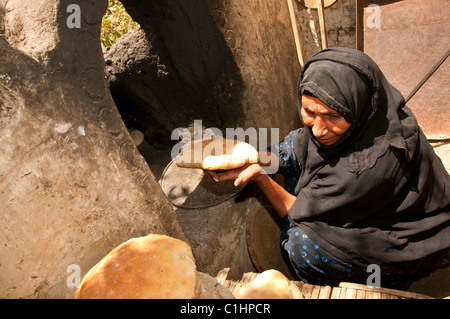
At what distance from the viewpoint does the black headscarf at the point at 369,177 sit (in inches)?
71.6

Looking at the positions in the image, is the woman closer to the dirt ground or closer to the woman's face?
the woman's face

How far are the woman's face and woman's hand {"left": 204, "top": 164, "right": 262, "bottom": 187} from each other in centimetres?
53

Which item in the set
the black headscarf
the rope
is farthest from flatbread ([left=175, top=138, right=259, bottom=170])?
the rope

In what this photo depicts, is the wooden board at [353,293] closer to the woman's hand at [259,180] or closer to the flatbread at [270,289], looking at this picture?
the flatbread at [270,289]

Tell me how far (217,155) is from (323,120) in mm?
782

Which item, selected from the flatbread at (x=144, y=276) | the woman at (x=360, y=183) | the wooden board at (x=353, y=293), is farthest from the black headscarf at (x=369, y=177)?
the flatbread at (x=144, y=276)

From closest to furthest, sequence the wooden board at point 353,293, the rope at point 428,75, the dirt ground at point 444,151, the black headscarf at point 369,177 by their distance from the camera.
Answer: the wooden board at point 353,293, the black headscarf at point 369,177, the rope at point 428,75, the dirt ground at point 444,151

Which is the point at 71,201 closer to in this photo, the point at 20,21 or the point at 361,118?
the point at 20,21

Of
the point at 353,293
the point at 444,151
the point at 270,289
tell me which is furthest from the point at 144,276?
the point at 444,151

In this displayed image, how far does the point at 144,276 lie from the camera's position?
1.25 metres

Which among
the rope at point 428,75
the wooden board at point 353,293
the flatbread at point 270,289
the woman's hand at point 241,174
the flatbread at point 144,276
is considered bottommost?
the wooden board at point 353,293

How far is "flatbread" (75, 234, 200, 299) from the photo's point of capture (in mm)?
1221

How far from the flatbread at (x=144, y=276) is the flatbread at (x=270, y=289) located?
35cm

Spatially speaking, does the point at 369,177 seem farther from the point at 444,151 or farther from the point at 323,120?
the point at 444,151
